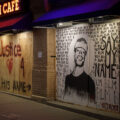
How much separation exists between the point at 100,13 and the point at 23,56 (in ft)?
19.3

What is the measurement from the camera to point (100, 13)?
934cm

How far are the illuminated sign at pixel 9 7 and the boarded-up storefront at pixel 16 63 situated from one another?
110 centimetres

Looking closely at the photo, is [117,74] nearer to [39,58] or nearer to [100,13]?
[100,13]

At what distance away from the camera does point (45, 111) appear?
11.0m

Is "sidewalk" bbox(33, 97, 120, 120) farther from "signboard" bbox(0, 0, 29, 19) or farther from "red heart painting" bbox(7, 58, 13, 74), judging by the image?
"signboard" bbox(0, 0, 29, 19)

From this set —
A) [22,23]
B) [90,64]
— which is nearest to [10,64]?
[22,23]

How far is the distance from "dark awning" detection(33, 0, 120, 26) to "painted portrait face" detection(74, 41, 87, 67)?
1170mm

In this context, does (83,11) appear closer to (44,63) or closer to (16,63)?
(44,63)

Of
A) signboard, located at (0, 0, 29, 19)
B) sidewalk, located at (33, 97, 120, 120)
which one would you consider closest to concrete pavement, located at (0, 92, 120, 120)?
sidewalk, located at (33, 97, 120, 120)

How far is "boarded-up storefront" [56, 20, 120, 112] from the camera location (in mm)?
10011

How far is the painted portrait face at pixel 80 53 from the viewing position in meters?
11.3

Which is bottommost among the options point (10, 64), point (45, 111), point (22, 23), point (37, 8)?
point (45, 111)

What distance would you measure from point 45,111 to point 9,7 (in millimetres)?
6312

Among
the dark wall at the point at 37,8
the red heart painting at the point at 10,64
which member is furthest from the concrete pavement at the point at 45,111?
the dark wall at the point at 37,8
